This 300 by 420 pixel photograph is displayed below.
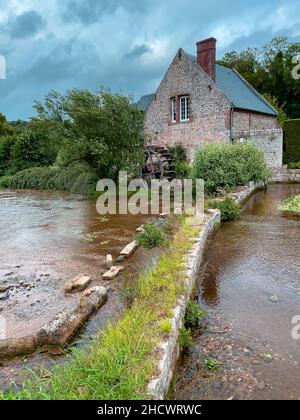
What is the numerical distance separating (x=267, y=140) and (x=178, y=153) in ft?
16.7

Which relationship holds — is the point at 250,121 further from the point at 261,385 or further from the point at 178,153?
the point at 261,385

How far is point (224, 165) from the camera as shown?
437 inches

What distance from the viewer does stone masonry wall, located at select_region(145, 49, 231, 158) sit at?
1722cm

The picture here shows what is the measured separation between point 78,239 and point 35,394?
5387 millimetres

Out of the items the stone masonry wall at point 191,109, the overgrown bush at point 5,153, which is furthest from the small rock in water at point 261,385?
the overgrown bush at point 5,153

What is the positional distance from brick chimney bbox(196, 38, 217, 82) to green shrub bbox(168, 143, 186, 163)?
4.18 m

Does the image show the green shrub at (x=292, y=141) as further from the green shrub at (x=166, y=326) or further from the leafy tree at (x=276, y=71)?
the green shrub at (x=166, y=326)

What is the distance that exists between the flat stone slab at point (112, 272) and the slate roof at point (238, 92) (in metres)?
14.2

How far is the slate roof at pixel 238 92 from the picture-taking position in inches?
702

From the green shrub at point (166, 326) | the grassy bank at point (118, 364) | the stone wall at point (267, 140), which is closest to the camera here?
the grassy bank at point (118, 364)

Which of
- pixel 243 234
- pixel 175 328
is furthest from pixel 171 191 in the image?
pixel 175 328

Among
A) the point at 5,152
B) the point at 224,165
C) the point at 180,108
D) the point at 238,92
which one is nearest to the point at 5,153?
the point at 5,152

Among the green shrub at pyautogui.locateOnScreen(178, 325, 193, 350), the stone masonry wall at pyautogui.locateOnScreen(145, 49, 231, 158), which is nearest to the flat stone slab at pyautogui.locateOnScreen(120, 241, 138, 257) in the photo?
the green shrub at pyautogui.locateOnScreen(178, 325, 193, 350)

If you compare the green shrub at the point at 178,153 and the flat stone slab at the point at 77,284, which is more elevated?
the green shrub at the point at 178,153
